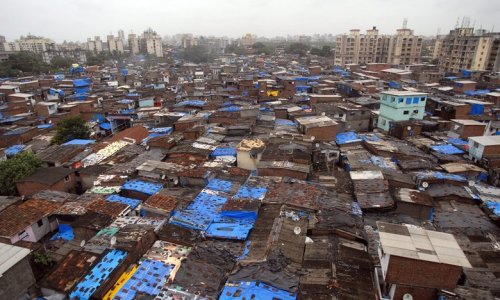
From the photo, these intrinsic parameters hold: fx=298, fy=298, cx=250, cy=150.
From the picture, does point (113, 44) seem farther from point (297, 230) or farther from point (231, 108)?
point (297, 230)

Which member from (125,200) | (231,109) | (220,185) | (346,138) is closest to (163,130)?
(231,109)

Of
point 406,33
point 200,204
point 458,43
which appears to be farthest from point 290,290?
point 406,33

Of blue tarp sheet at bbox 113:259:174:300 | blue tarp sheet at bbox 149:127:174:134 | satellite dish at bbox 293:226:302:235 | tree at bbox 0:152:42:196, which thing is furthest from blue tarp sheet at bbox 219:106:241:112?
blue tarp sheet at bbox 113:259:174:300

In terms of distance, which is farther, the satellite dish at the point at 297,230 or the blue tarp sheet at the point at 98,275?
the satellite dish at the point at 297,230

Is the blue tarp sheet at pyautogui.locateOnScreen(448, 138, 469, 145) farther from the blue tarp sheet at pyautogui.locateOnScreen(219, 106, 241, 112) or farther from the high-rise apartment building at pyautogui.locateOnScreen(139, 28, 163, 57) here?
the high-rise apartment building at pyautogui.locateOnScreen(139, 28, 163, 57)

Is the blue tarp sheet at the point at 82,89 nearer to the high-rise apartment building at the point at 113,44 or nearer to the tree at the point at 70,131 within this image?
the tree at the point at 70,131

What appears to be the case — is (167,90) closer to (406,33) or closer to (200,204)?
Answer: (200,204)

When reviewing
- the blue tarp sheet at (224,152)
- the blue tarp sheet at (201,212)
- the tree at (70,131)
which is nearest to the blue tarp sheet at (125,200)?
the blue tarp sheet at (201,212)
